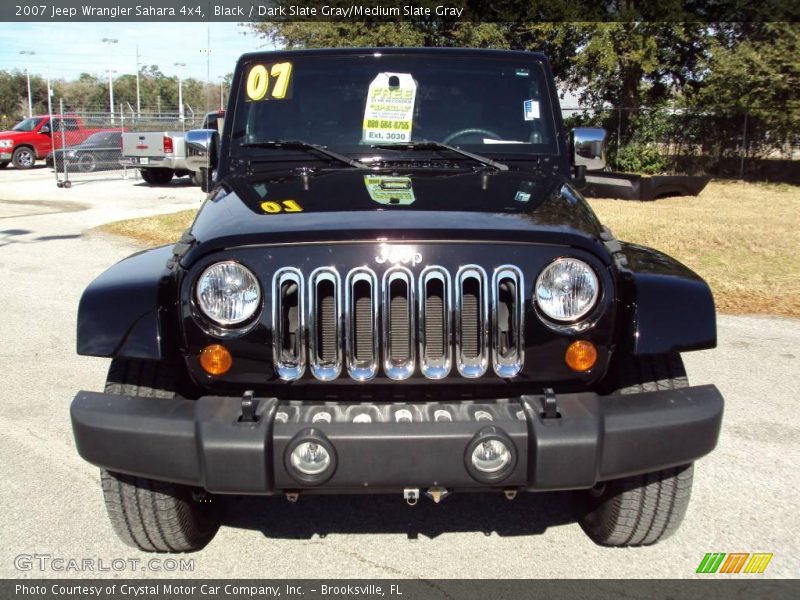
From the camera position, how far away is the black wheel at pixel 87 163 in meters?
20.6

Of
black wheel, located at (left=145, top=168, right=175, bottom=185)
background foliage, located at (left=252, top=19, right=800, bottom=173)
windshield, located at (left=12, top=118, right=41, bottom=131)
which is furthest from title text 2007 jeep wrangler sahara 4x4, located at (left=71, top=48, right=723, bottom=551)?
windshield, located at (left=12, top=118, right=41, bottom=131)

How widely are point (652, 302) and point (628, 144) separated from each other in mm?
20813

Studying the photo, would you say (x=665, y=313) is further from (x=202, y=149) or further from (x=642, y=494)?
(x=202, y=149)

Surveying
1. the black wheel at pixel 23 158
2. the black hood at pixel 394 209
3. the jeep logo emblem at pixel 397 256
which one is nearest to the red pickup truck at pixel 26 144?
the black wheel at pixel 23 158

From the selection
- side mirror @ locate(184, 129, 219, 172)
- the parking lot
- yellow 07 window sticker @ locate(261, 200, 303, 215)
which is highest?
side mirror @ locate(184, 129, 219, 172)

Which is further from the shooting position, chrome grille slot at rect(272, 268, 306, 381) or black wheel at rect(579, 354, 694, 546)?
black wheel at rect(579, 354, 694, 546)

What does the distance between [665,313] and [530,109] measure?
164 centimetres

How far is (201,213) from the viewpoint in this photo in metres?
3.22

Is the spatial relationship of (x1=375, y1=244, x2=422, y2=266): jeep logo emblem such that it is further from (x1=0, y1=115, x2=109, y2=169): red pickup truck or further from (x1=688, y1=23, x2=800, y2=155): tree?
(x1=0, y1=115, x2=109, y2=169): red pickup truck

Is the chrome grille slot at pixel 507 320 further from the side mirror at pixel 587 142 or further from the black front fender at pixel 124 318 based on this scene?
the side mirror at pixel 587 142

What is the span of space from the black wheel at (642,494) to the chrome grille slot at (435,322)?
64 cm

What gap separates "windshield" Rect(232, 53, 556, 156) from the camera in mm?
3762

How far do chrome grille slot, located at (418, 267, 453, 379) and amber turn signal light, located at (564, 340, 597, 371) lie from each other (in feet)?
1.26
